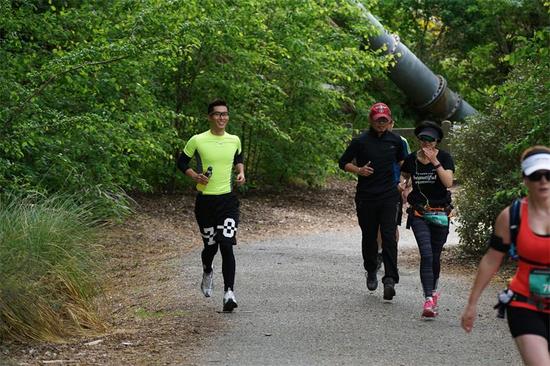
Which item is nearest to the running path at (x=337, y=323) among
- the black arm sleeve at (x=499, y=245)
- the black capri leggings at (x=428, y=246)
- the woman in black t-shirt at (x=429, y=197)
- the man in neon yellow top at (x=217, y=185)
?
the black capri leggings at (x=428, y=246)

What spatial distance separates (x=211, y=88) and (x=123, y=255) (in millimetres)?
6184

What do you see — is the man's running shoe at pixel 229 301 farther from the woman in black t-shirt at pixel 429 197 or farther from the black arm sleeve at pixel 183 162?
the woman in black t-shirt at pixel 429 197

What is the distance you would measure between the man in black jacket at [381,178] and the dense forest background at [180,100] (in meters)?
1.33

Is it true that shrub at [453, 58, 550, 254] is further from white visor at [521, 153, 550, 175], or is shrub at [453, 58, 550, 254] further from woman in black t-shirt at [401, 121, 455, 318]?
white visor at [521, 153, 550, 175]

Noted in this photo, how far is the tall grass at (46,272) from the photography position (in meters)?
8.32

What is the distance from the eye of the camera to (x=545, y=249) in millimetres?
5426

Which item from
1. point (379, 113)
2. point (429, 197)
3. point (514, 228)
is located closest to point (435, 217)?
point (429, 197)

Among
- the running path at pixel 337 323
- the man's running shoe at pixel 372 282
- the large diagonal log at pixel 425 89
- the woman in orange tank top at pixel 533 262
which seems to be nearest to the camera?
the woman in orange tank top at pixel 533 262

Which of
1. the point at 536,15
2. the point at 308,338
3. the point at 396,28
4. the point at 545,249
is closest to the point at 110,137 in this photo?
the point at 308,338

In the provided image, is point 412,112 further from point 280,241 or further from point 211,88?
point 280,241

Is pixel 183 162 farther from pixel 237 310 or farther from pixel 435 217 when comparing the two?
pixel 435 217

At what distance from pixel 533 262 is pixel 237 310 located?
4869 millimetres

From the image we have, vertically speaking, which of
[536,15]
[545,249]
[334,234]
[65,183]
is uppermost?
[536,15]

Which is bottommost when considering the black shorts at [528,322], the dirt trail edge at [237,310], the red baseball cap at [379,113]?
the dirt trail edge at [237,310]
